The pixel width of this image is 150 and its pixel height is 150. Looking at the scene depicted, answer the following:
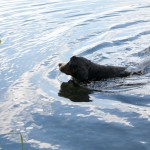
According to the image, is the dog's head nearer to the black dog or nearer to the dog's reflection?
the black dog

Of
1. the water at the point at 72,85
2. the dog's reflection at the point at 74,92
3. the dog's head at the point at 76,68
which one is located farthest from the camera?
the dog's head at the point at 76,68

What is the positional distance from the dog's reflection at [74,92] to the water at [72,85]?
2 centimetres

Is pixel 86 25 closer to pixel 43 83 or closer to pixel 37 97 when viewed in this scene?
pixel 43 83

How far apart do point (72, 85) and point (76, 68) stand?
1.30 feet

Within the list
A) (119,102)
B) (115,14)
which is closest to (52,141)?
(119,102)

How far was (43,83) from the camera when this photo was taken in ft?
30.0

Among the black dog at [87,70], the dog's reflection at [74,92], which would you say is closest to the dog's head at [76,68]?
the black dog at [87,70]

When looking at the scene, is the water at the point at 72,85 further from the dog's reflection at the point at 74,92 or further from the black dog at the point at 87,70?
the black dog at the point at 87,70

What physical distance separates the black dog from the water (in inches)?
8.5

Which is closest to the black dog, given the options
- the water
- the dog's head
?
the dog's head

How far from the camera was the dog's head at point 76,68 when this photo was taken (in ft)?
29.4

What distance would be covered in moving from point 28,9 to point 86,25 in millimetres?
4571

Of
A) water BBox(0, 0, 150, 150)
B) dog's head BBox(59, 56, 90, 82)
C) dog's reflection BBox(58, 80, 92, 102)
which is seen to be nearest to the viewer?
water BBox(0, 0, 150, 150)

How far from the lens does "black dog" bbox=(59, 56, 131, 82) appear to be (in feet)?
29.5
